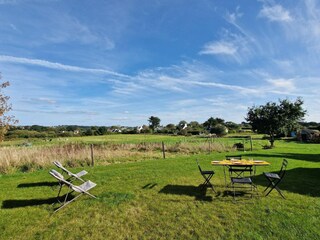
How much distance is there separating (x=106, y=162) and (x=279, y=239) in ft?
36.2

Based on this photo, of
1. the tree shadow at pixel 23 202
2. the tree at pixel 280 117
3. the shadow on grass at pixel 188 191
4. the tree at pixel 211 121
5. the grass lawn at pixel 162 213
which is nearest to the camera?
the grass lawn at pixel 162 213

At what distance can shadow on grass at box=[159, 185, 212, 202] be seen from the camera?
19.2 ft

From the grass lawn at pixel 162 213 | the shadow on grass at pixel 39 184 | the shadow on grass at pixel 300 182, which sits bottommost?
the shadow on grass at pixel 300 182

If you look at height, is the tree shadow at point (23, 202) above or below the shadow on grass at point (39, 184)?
below

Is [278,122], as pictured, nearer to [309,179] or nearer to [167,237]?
[309,179]

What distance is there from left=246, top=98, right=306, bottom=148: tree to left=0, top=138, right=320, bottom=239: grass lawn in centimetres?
1987

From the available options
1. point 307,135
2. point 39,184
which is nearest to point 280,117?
point 307,135

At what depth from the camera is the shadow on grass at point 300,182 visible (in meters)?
6.34

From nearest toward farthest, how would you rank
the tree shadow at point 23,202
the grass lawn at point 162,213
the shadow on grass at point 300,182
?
the grass lawn at point 162,213 → the tree shadow at point 23,202 → the shadow on grass at point 300,182

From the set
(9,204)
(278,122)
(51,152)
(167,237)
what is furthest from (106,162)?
(278,122)

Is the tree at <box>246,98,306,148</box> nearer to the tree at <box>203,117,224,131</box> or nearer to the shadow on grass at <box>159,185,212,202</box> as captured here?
the shadow on grass at <box>159,185,212,202</box>

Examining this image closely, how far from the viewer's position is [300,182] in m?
7.40

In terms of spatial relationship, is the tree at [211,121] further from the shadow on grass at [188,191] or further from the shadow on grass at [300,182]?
the shadow on grass at [188,191]

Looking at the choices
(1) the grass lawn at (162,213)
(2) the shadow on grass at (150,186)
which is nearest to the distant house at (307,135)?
(1) the grass lawn at (162,213)
